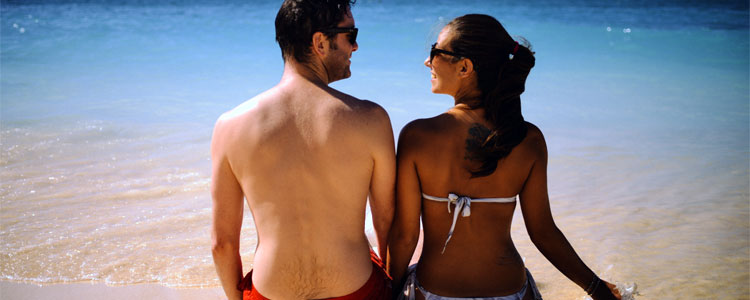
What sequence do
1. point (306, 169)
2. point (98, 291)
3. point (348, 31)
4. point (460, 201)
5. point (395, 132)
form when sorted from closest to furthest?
point (306, 169) → point (460, 201) → point (348, 31) → point (98, 291) → point (395, 132)

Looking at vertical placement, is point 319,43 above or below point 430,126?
above

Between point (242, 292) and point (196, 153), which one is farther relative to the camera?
point (196, 153)

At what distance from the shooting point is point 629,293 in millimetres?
2055

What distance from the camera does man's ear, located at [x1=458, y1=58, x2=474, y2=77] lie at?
1823 millimetres

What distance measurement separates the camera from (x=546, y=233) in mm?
1981

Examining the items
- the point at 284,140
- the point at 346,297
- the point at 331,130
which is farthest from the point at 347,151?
the point at 346,297

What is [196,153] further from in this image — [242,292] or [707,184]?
[707,184]

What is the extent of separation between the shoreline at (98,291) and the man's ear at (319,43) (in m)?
1.60

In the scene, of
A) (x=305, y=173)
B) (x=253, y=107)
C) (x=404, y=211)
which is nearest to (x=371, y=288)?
(x=404, y=211)

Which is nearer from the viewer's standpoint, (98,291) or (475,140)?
(475,140)

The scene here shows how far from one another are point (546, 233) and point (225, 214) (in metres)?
1.17

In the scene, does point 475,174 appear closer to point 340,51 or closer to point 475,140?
point 475,140

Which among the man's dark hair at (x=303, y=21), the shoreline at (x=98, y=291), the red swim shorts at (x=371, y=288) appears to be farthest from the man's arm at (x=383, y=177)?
the shoreline at (x=98, y=291)

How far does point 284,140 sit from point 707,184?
13.4 ft
